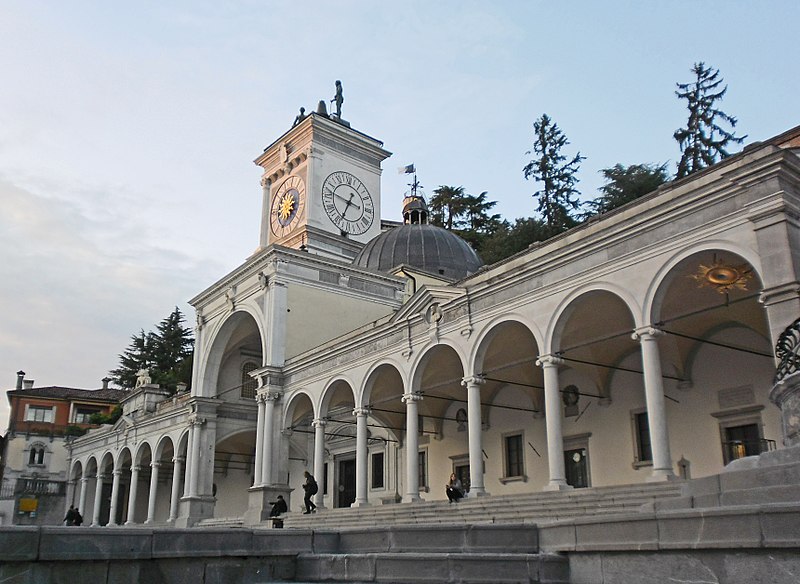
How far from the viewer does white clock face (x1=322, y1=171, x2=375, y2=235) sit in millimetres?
39094

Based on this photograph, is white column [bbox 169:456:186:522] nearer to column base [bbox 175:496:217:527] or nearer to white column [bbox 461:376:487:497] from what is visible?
column base [bbox 175:496:217:527]

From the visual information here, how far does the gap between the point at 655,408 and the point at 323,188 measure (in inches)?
1065

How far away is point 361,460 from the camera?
73.4ft

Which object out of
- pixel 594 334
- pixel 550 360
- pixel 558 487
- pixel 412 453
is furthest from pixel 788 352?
pixel 412 453

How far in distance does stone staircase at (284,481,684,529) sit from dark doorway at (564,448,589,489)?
5125 millimetres

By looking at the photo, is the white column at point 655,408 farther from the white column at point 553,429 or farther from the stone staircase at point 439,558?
the stone staircase at point 439,558

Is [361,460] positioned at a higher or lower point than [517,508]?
higher

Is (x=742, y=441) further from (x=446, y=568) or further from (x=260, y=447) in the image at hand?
(x=260, y=447)

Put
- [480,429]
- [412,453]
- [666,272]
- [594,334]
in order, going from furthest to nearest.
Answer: [412,453], [594,334], [480,429], [666,272]

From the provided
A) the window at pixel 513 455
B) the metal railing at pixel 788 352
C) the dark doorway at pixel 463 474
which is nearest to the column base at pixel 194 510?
the dark doorway at pixel 463 474

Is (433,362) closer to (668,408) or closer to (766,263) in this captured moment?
(668,408)

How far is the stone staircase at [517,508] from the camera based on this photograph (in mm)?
13219

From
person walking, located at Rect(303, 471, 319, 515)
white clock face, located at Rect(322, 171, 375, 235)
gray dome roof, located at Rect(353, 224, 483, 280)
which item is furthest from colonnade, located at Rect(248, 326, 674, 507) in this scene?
white clock face, located at Rect(322, 171, 375, 235)

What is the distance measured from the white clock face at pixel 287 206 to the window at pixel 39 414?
25.2 metres
